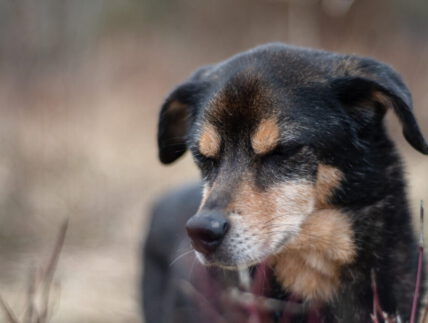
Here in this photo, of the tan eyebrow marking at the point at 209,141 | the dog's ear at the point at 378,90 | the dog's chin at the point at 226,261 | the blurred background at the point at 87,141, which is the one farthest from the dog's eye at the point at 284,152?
the blurred background at the point at 87,141

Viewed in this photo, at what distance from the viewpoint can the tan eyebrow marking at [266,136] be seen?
11.8 feet

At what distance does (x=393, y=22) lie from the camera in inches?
409

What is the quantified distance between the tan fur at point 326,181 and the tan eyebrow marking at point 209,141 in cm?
54

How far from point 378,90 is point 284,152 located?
57 cm

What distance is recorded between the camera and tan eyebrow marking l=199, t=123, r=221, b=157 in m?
3.77

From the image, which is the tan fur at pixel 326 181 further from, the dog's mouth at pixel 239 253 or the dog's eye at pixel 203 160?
the dog's eye at pixel 203 160

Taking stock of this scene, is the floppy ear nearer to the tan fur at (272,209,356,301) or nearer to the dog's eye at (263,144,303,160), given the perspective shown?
the dog's eye at (263,144,303,160)

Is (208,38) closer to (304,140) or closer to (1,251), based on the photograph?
(1,251)

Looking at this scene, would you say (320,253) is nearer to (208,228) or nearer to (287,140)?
(287,140)

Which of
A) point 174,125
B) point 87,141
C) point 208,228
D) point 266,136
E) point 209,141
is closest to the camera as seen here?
point 208,228

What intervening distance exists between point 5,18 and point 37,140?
145 centimetres

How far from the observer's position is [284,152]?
144 inches

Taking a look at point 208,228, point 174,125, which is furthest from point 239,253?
point 174,125

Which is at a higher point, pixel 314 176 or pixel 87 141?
pixel 314 176
